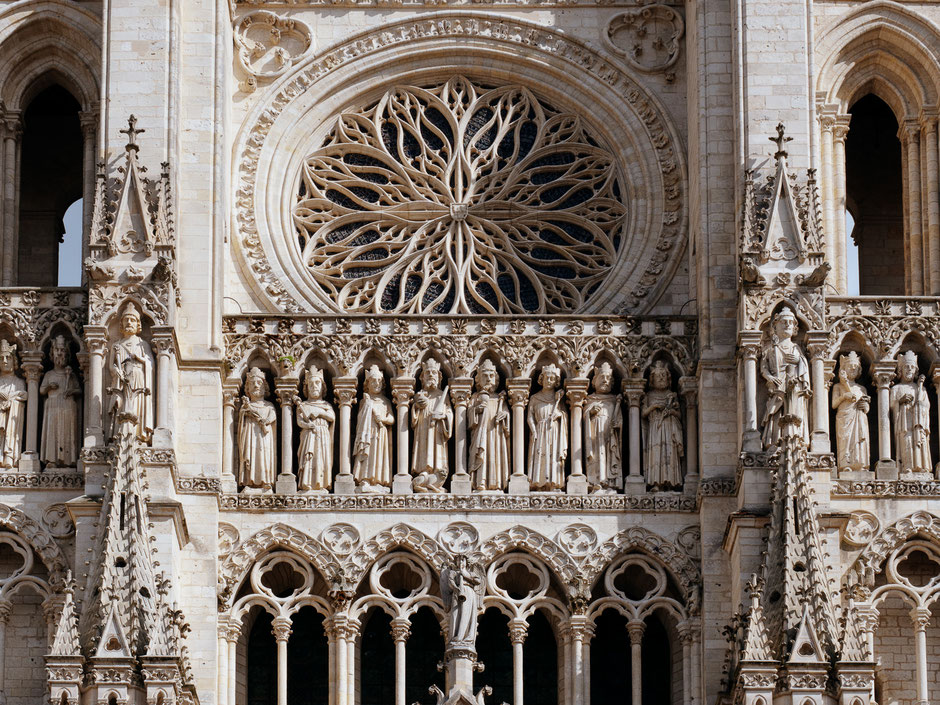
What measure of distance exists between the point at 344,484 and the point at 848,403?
5253 millimetres

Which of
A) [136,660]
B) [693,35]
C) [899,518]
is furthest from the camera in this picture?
[693,35]

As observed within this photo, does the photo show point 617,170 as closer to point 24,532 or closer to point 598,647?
point 598,647

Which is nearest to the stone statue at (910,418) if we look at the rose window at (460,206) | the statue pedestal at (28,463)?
the rose window at (460,206)

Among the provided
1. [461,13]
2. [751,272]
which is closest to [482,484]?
[751,272]

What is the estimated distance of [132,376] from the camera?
32688mm

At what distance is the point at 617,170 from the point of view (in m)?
36.1

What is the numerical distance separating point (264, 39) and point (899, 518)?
9.06 meters

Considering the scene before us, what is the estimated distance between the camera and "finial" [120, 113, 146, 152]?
111ft

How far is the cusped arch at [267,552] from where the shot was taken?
32.9 metres

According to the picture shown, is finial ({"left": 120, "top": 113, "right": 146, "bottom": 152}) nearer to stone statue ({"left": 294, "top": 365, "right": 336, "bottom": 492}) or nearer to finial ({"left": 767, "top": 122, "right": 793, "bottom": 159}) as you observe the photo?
stone statue ({"left": 294, "top": 365, "right": 336, "bottom": 492})

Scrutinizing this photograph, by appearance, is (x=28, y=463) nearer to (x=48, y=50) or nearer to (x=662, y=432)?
(x=48, y=50)

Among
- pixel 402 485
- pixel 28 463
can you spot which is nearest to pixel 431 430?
pixel 402 485

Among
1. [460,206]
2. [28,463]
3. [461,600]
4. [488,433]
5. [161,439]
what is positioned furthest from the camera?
[460,206]

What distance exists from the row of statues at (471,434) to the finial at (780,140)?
2537 millimetres
